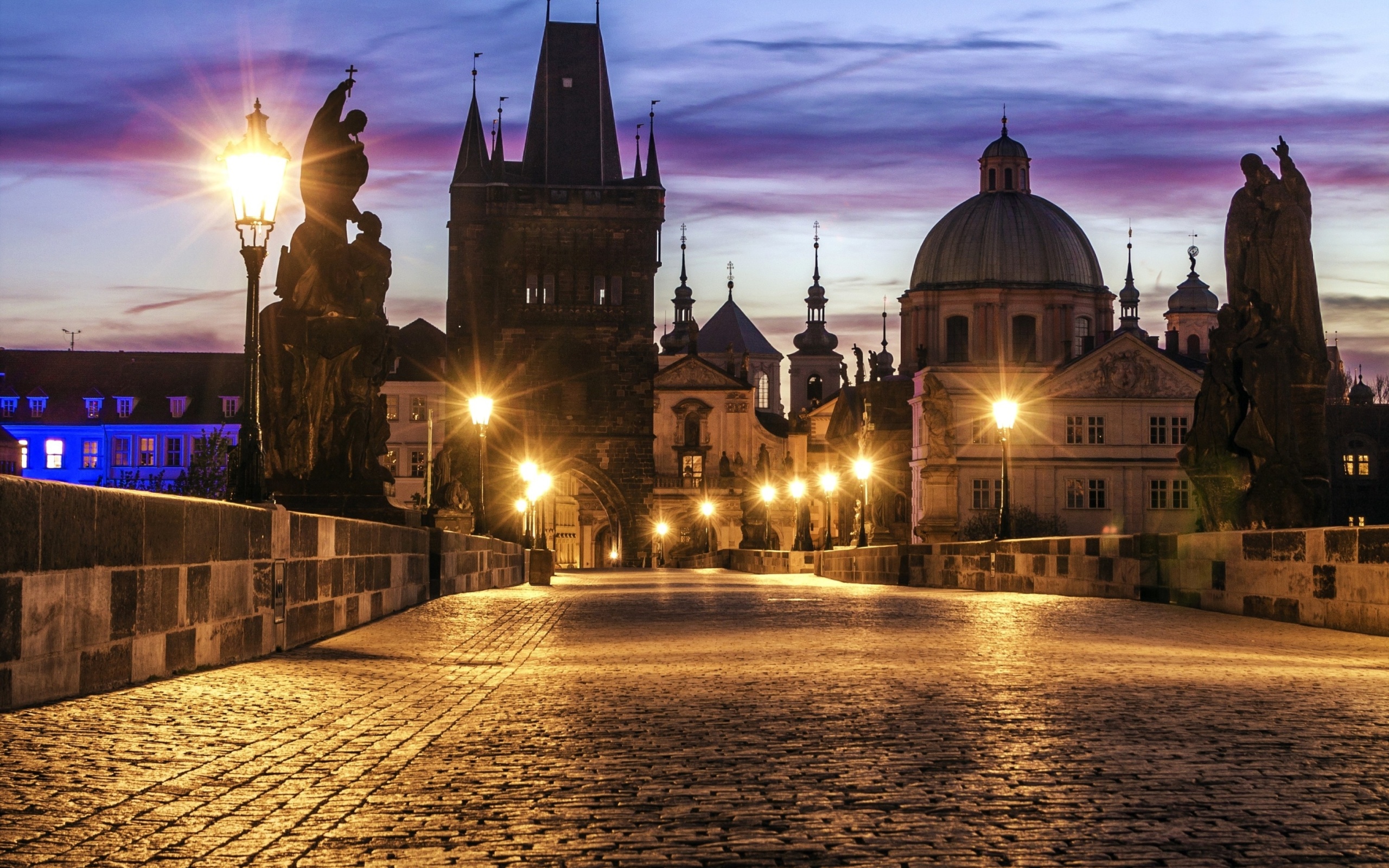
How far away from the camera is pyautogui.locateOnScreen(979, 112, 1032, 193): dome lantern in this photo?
11725 centimetres

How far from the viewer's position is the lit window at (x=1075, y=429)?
325ft

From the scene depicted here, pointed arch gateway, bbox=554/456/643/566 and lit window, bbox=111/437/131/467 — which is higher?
lit window, bbox=111/437/131/467

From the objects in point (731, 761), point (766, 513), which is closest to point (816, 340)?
point (766, 513)

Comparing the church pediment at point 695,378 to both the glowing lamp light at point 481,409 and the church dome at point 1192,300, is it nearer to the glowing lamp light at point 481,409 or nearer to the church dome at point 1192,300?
the church dome at point 1192,300

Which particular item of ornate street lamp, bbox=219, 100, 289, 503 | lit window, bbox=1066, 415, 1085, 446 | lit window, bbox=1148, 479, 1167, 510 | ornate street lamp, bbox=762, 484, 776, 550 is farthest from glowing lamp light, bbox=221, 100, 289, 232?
lit window, bbox=1148, 479, 1167, 510

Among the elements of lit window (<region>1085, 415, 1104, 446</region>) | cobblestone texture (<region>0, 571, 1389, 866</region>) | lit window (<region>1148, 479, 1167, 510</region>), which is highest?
lit window (<region>1085, 415, 1104, 446</region>)

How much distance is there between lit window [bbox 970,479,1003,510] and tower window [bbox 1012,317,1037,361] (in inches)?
525

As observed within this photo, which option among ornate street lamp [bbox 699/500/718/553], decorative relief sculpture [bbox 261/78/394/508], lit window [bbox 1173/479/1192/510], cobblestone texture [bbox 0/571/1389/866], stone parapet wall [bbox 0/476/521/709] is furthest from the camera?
lit window [bbox 1173/479/1192/510]

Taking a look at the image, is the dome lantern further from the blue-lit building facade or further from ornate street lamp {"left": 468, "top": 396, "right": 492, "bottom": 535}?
ornate street lamp {"left": 468, "top": 396, "right": 492, "bottom": 535}

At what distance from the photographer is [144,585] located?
859cm

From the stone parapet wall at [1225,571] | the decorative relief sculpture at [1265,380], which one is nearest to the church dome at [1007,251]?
the stone parapet wall at [1225,571]

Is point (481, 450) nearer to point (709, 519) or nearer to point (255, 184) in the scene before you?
point (255, 184)

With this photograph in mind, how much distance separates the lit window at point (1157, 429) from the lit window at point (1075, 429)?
3.62 metres

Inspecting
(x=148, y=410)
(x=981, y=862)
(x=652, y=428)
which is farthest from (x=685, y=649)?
(x=148, y=410)
